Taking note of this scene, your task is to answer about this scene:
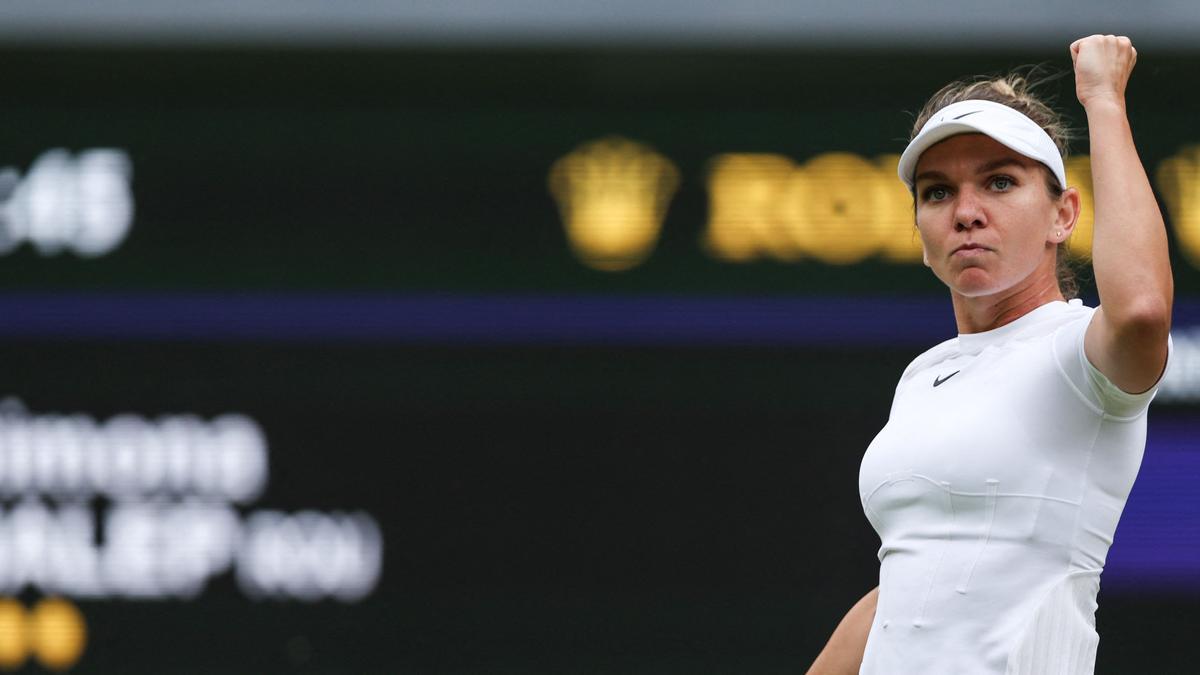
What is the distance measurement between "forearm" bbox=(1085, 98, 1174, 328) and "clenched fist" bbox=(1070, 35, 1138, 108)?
0.02 metres

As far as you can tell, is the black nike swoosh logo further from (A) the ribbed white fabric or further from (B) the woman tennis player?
(A) the ribbed white fabric

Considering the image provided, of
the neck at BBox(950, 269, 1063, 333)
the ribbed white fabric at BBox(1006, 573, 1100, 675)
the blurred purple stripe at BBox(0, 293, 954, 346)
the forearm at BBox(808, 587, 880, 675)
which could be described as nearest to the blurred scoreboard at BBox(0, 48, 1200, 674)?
the blurred purple stripe at BBox(0, 293, 954, 346)

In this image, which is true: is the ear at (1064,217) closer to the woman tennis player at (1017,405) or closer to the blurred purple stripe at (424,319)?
the woman tennis player at (1017,405)

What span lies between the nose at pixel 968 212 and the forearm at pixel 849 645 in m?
0.40

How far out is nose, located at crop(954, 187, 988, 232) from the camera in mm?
1860

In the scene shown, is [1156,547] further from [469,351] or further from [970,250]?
[970,250]

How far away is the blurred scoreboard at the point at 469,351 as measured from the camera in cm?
436

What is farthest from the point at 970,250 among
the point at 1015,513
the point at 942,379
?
the point at 1015,513

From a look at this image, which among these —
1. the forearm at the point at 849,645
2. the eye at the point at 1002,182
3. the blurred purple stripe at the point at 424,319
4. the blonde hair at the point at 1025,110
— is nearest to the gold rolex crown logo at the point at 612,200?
the blurred purple stripe at the point at 424,319

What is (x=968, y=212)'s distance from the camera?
186cm

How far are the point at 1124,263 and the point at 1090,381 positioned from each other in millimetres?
127

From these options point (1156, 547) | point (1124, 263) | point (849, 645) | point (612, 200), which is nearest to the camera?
point (1124, 263)

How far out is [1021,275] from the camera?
1.87m

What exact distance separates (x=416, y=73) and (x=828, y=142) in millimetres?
975
